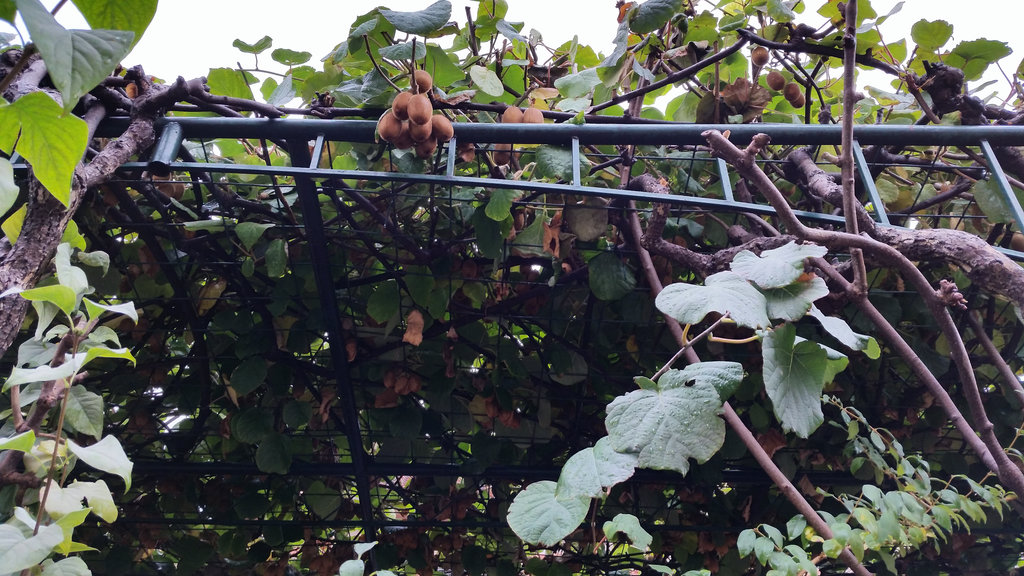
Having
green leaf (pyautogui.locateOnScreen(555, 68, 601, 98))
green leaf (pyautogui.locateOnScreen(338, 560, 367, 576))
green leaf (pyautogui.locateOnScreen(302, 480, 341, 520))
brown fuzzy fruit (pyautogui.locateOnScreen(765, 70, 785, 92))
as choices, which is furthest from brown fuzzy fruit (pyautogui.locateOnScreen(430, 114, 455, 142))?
green leaf (pyautogui.locateOnScreen(302, 480, 341, 520))

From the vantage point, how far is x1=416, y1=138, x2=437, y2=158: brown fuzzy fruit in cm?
88

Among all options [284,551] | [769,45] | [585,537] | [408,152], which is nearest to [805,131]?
[769,45]

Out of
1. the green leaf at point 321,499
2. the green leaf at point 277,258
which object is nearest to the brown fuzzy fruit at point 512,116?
the green leaf at point 277,258

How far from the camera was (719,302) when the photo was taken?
1.59 feet

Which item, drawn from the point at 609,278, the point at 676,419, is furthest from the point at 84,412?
the point at 609,278

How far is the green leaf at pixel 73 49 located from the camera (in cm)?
28

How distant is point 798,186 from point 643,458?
801mm

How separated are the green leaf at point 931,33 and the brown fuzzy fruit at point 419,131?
785 millimetres

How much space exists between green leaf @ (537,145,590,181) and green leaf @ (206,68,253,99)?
510 mm

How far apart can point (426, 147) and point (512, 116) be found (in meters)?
0.17

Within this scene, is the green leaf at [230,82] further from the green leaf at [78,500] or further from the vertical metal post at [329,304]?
the green leaf at [78,500]

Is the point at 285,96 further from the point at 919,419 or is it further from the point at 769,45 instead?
the point at 919,419

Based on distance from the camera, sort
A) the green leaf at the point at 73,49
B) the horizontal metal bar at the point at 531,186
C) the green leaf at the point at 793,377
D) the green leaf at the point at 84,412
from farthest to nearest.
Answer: the horizontal metal bar at the point at 531,186
the green leaf at the point at 84,412
the green leaf at the point at 793,377
the green leaf at the point at 73,49

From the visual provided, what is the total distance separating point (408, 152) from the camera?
36.5 inches
